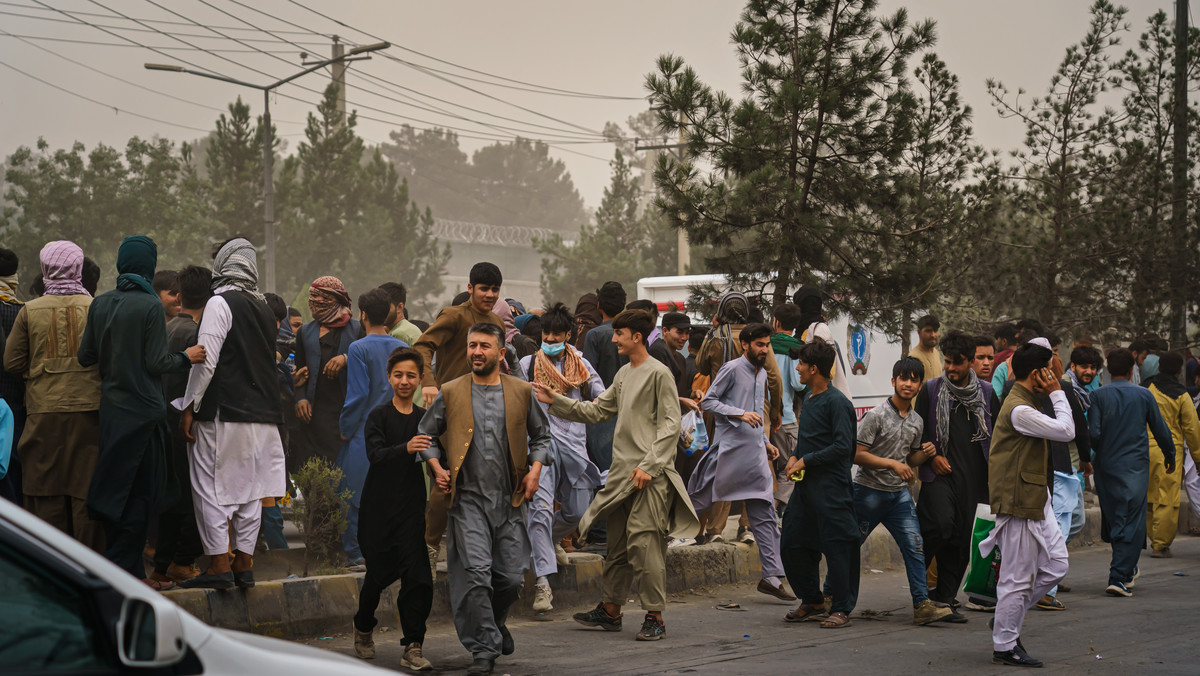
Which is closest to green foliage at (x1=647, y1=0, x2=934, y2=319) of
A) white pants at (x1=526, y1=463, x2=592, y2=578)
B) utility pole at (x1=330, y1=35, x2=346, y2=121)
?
white pants at (x1=526, y1=463, x2=592, y2=578)

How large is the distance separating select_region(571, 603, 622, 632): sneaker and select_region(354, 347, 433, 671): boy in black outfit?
4.87 ft

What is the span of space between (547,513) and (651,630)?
1.16 meters

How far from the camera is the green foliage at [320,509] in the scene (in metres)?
7.45

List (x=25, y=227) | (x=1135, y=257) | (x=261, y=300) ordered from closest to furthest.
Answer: (x=261, y=300), (x=1135, y=257), (x=25, y=227)

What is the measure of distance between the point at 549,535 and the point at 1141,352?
7690mm

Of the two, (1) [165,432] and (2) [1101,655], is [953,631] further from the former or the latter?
(1) [165,432]

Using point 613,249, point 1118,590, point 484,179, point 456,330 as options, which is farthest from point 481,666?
point 484,179

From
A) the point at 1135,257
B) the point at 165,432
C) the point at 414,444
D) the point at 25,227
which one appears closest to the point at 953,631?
the point at 414,444

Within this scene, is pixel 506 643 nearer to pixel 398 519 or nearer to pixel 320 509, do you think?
pixel 398 519

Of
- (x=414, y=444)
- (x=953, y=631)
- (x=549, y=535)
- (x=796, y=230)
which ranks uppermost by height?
(x=796, y=230)

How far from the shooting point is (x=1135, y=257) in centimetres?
1659

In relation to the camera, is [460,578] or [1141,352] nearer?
[460,578]

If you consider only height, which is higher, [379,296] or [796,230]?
[796,230]

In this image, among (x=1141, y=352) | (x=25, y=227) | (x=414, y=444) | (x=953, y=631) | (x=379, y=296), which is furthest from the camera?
(x=25, y=227)
